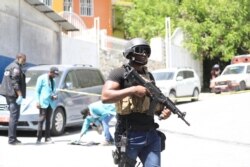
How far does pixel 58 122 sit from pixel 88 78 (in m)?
2.41

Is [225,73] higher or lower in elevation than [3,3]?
lower

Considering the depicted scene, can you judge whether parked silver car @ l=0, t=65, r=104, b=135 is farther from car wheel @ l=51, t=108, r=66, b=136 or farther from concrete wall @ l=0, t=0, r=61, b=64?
concrete wall @ l=0, t=0, r=61, b=64

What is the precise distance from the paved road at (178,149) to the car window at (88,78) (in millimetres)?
1282

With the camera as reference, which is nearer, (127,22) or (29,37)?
(29,37)

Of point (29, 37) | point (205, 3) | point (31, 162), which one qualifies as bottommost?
point (31, 162)

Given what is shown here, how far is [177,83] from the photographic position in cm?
2428

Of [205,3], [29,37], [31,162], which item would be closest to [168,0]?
[205,3]

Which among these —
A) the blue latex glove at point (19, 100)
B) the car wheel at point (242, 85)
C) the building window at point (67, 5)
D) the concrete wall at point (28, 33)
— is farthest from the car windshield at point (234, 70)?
the blue latex glove at point (19, 100)

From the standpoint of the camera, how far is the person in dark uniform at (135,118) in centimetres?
533

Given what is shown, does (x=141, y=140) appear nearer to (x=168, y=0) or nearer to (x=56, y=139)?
(x=56, y=139)

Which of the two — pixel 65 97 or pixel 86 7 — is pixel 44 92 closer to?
pixel 65 97

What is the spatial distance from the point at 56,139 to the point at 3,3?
7.29 meters

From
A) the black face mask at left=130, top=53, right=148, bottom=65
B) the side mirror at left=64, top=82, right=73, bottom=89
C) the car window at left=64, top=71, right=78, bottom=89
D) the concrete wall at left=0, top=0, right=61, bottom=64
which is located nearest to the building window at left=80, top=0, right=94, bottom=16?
the concrete wall at left=0, top=0, right=61, bottom=64

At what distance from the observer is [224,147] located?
11562mm
